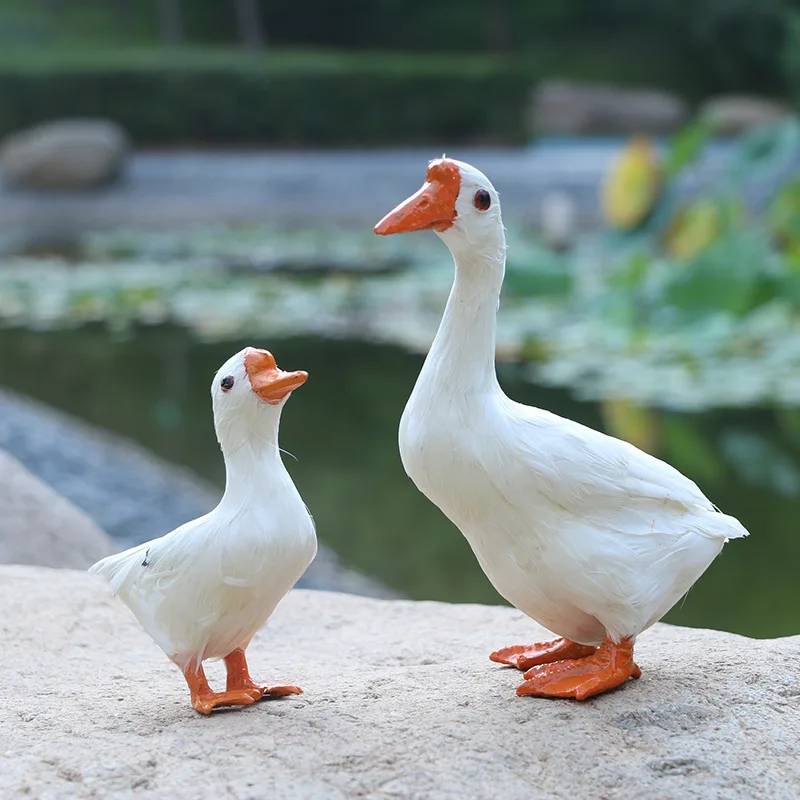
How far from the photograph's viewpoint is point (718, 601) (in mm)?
3893

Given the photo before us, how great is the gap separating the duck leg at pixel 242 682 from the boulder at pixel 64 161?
1261cm

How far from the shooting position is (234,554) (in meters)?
1.92

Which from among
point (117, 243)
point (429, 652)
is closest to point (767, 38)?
point (117, 243)

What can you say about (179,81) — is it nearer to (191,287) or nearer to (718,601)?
(191,287)

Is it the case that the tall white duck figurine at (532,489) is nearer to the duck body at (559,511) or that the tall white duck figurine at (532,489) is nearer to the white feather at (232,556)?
the duck body at (559,511)

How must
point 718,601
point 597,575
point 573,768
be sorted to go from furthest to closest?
point 718,601
point 597,575
point 573,768

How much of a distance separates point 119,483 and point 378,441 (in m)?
1.35

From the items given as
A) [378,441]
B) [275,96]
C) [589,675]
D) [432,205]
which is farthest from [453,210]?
[275,96]

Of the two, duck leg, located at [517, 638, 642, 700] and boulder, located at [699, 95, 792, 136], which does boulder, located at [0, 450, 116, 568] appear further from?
boulder, located at [699, 95, 792, 136]

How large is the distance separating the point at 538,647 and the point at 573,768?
1.59 feet

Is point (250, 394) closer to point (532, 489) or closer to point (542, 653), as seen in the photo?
point (532, 489)

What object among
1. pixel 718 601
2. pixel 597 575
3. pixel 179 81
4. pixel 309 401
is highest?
pixel 179 81

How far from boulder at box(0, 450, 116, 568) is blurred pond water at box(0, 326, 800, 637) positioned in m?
1.14

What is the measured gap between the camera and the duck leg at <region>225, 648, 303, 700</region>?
2037 millimetres
